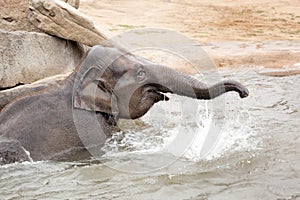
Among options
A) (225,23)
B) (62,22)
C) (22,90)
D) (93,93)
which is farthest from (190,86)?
(225,23)

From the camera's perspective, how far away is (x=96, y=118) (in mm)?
6047

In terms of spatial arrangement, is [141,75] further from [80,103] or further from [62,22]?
[62,22]

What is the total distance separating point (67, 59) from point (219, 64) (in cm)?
330

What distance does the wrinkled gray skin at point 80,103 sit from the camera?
5855 millimetres

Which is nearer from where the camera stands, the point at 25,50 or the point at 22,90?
the point at 22,90

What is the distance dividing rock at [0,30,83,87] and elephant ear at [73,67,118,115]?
2.10 metres

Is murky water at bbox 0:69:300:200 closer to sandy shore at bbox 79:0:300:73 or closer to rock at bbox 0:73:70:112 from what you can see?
rock at bbox 0:73:70:112

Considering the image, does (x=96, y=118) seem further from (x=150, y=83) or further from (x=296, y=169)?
(x=296, y=169)

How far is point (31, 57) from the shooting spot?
26.4ft

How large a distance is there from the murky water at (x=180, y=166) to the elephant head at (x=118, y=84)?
417 mm

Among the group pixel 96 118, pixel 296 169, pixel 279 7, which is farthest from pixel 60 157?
pixel 279 7

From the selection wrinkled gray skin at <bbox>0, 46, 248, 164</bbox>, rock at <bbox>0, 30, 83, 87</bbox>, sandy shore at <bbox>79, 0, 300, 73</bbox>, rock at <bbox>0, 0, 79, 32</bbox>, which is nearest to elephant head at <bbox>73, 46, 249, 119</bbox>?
wrinkled gray skin at <bbox>0, 46, 248, 164</bbox>

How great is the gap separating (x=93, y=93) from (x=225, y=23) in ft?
32.9

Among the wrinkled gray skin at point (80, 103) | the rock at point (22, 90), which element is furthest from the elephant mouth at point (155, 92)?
the rock at point (22, 90)
